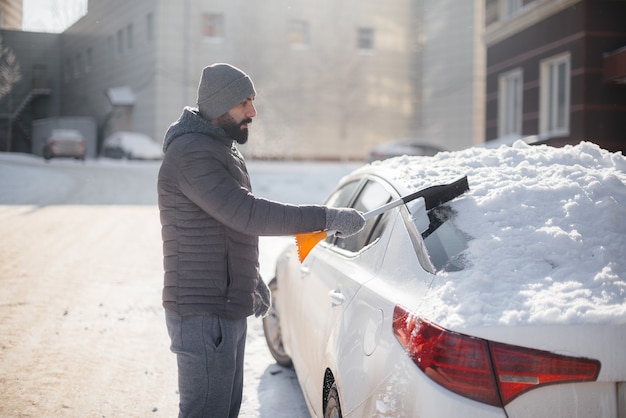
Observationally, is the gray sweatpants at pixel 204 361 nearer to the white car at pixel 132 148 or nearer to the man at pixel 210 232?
the man at pixel 210 232

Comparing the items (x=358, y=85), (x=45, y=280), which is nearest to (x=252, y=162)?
(x=358, y=85)

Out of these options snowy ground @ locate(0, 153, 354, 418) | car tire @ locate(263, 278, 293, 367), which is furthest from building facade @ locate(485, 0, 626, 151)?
car tire @ locate(263, 278, 293, 367)

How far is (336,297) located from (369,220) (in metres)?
0.60

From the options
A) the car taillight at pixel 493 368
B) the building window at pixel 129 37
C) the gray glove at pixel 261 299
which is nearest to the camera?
the car taillight at pixel 493 368

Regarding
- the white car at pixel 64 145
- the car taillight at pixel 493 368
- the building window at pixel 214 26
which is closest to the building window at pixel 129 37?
the building window at pixel 214 26

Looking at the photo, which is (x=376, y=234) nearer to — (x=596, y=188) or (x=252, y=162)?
(x=596, y=188)

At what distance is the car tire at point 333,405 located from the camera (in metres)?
2.72

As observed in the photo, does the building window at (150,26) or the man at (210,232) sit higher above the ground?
the building window at (150,26)

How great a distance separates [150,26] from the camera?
109ft

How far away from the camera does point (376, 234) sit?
3135 mm

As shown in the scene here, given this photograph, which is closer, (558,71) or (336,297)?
(336,297)

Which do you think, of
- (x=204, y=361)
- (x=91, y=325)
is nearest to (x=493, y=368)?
(x=204, y=361)

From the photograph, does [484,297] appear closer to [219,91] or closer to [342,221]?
[342,221]

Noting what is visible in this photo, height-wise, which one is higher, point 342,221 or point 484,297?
point 342,221
